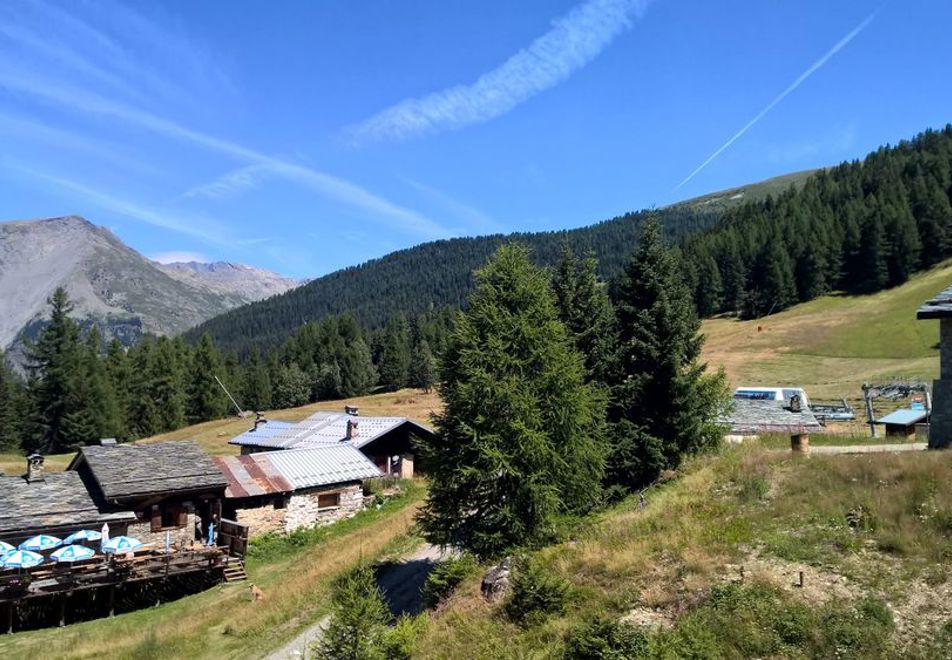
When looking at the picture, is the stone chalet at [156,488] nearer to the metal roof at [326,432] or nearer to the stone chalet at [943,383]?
the metal roof at [326,432]

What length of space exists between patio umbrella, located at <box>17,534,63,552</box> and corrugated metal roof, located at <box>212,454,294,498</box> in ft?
29.4

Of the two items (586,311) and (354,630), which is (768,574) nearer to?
(354,630)

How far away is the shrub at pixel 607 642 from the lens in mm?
11750

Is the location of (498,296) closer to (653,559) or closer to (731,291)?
(653,559)

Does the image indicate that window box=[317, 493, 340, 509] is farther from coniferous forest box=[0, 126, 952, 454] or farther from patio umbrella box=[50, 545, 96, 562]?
coniferous forest box=[0, 126, 952, 454]

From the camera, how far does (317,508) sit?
132ft

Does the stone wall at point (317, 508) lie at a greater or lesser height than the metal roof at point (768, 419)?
lesser

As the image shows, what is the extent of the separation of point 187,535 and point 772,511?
30.9m

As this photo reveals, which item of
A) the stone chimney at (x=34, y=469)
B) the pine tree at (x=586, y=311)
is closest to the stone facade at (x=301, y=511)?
the stone chimney at (x=34, y=469)

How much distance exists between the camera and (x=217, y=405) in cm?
11256

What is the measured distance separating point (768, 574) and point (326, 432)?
148 ft

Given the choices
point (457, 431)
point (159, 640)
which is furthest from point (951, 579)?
point (159, 640)

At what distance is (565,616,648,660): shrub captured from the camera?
38.5 ft

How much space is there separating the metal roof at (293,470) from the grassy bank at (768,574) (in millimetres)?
23682
